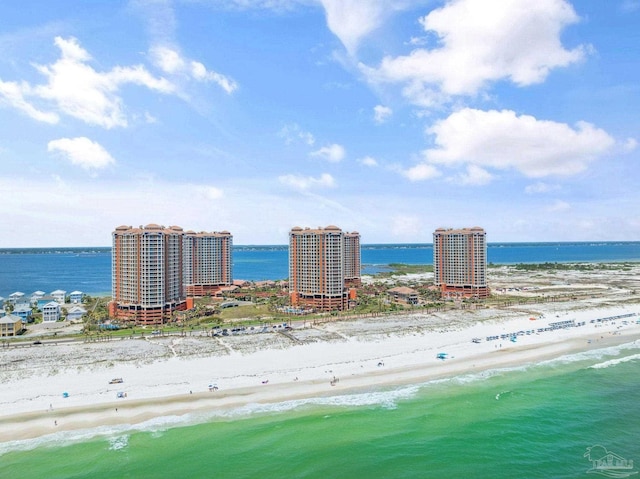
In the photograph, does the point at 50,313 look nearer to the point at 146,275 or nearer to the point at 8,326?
the point at 8,326

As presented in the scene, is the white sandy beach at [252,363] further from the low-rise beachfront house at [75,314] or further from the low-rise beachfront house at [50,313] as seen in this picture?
the low-rise beachfront house at [50,313]

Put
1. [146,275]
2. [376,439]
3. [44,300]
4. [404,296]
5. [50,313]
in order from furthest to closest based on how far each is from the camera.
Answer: [44,300] → [404,296] → [50,313] → [146,275] → [376,439]

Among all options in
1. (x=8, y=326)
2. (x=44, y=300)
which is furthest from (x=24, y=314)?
(x=44, y=300)

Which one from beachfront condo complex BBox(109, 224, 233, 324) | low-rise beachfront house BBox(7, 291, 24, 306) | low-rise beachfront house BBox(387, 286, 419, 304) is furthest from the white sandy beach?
low-rise beachfront house BBox(7, 291, 24, 306)

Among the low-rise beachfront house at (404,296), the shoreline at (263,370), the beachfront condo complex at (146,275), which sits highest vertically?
the beachfront condo complex at (146,275)

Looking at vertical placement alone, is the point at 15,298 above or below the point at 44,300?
above

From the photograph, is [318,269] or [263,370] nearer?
[263,370]

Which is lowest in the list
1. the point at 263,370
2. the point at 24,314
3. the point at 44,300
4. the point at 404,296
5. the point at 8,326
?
the point at 263,370

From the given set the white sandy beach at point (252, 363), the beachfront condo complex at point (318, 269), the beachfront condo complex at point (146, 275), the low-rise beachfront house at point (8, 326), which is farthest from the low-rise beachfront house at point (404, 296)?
the low-rise beachfront house at point (8, 326)
